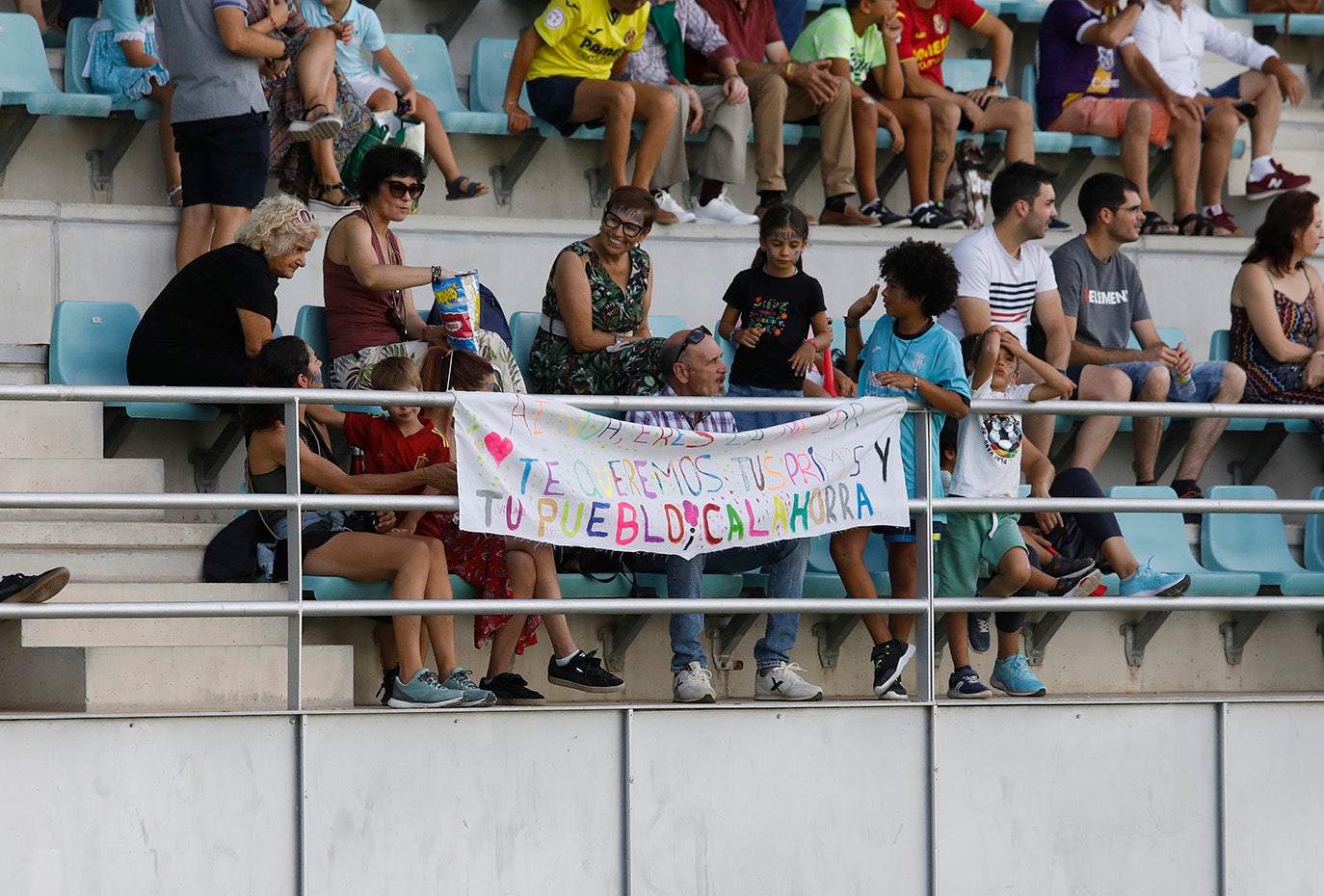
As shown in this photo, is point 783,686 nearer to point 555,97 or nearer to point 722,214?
point 722,214

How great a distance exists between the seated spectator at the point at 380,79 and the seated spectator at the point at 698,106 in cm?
97

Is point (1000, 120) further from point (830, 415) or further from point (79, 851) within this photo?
point (79, 851)

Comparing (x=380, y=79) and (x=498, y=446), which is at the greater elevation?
(x=380, y=79)

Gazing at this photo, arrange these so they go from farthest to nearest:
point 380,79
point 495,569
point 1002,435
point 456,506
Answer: point 380,79 → point 1002,435 → point 495,569 → point 456,506

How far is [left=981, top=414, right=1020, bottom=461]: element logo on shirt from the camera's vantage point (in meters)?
6.58

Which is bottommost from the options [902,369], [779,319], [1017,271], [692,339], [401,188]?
[902,369]

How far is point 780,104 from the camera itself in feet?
30.5

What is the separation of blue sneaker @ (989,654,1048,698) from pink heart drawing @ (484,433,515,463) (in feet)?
6.90

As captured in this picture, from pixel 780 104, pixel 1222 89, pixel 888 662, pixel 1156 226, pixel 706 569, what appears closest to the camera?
pixel 888 662

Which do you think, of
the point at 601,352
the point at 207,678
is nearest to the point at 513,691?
the point at 207,678

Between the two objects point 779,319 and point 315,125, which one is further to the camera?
point 315,125

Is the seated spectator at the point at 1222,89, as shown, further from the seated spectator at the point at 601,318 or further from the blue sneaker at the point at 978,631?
the seated spectator at the point at 601,318

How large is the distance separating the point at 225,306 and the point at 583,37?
2907 millimetres

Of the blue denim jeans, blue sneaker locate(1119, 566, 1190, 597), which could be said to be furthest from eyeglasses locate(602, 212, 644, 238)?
blue sneaker locate(1119, 566, 1190, 597)
